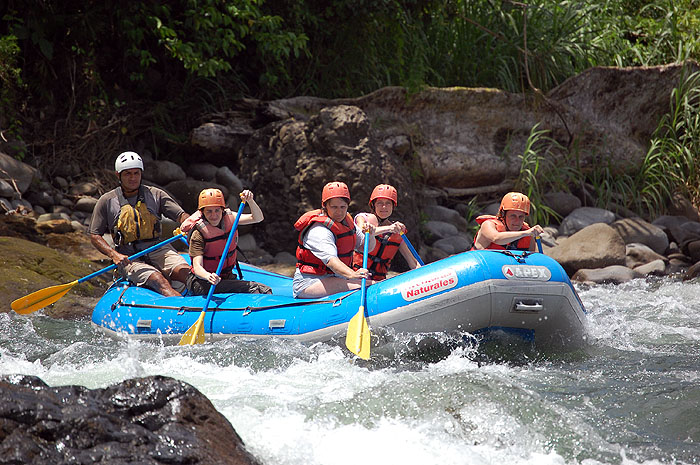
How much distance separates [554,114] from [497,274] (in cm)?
612

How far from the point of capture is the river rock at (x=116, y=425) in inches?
100

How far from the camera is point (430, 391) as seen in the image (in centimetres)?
378

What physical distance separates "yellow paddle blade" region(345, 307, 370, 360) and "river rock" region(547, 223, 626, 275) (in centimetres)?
418

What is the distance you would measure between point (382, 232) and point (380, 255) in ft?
0.98

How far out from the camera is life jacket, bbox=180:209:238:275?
5422 millimetres

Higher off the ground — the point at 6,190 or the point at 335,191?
the point at 335,191

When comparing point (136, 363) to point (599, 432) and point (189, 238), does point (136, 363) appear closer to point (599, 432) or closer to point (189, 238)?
point (189, 238)

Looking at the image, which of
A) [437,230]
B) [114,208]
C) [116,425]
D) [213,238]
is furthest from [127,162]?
[437,230]

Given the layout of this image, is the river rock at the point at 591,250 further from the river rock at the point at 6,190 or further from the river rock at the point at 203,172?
the river rock at the point at 6,190

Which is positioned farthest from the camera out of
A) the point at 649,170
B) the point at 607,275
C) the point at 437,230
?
the point at 649,170

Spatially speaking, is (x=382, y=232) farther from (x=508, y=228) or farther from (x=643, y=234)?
(x=643, y=234)

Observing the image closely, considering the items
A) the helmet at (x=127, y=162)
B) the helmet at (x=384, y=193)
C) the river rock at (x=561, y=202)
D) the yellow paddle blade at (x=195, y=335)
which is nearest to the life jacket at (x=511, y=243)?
the helmet at (x=384, y=193)

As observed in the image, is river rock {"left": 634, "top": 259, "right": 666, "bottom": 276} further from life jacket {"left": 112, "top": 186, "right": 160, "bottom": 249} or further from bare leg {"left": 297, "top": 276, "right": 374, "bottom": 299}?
life jacket {"left": 112, "top": 186, "right": 160, "bottom": 249}

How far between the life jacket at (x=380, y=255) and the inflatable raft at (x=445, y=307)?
2.16 ft
